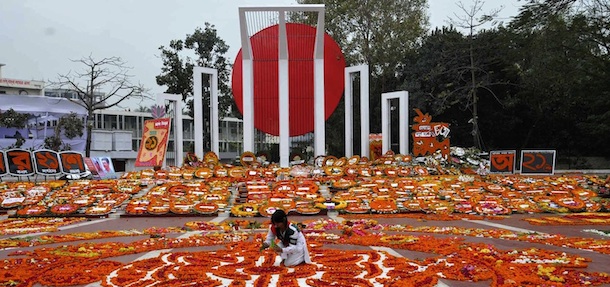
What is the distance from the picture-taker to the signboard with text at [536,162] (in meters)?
19.4

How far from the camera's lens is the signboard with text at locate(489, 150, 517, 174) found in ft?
66.9

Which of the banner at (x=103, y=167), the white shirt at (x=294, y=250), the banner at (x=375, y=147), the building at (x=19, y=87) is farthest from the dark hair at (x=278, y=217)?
the building at (x=19, y=87)

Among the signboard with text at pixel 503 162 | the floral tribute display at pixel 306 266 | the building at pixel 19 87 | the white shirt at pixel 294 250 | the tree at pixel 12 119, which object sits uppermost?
the building at pixel 19 87

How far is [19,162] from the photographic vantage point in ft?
62.4

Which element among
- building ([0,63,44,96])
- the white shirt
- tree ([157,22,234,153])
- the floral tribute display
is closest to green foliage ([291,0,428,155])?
tree ([157,22,234,153])

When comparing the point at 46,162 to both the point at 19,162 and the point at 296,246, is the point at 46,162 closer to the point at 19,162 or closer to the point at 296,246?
the point at 19,162

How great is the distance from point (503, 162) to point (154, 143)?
13.5m

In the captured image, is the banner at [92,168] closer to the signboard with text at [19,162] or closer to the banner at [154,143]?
the banner at [154,143]

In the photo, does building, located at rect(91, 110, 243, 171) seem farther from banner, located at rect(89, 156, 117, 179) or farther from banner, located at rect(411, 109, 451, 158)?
banner, located at rect(411, 109, 451, 158)

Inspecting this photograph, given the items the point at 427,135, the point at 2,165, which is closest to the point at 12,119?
the point at 2,165

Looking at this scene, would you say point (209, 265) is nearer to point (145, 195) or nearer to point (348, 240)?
point (348, 240)

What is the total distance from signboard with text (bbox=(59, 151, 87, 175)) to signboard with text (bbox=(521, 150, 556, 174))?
16.1 m

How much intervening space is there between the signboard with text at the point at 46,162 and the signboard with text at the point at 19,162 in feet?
0.68

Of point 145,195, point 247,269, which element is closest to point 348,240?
point 247,269
